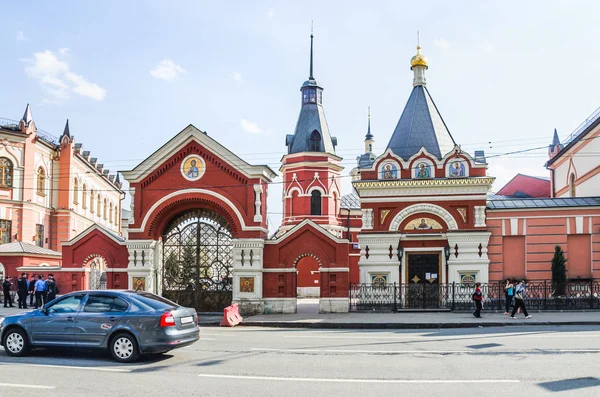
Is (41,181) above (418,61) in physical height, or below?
below

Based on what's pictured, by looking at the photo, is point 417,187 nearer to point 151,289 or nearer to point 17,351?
point 151,289

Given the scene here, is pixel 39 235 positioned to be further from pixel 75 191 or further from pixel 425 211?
pixel 425 211

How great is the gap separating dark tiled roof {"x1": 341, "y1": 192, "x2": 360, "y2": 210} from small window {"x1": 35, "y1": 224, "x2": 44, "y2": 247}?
21.1 m

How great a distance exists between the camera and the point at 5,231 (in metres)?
39.2

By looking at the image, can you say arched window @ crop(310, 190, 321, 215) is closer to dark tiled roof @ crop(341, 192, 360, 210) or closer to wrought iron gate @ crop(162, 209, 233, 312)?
dark tiled roof @ crop(341, 192, 360, 210)

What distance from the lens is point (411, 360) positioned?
12.2m

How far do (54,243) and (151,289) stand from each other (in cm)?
2099

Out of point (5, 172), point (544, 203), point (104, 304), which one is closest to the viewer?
point (104, 304)

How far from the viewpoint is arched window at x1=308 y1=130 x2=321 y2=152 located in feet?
144

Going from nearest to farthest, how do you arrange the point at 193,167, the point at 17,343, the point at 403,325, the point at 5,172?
the point at 17,343 → the point at 403,325 → the point at 193,167 → the point at 5,172

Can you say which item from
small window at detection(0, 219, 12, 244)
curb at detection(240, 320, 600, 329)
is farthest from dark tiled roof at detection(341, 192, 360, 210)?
curb at detection(240, 320, 600, 329)

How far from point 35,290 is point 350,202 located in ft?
92.5

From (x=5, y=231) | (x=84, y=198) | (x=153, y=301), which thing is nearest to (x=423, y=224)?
(x=153, y=301)

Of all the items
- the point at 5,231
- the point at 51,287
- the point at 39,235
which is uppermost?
the point at 5,231
